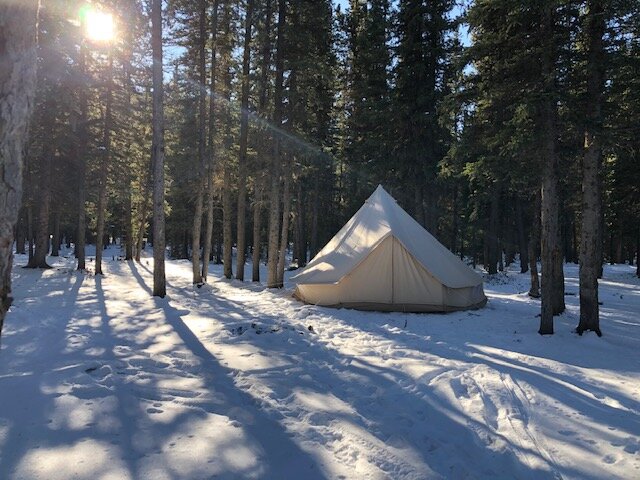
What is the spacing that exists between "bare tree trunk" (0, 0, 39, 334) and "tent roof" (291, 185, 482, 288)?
410 inches

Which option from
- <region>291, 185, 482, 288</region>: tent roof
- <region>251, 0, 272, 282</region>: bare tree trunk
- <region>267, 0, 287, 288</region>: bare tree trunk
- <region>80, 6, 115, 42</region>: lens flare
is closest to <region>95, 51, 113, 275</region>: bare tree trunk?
<region>80, 6, 115, 42</region>: lens flare

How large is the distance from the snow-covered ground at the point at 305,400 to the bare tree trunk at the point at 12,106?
2037 millimetres

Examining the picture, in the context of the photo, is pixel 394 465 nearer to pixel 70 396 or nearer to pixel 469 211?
pixel 70 396

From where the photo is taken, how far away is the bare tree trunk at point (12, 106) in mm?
2264

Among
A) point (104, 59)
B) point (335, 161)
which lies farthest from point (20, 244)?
point (335, 161)

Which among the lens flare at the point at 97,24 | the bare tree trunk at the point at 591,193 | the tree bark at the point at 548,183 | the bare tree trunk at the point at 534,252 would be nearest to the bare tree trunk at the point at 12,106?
the tree bark at the point at 548,183

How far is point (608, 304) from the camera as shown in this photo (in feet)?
49.8

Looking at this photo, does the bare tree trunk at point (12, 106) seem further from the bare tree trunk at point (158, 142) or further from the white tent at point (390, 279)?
the bare tree trunk at point (158, 142)

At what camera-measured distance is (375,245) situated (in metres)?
12.6

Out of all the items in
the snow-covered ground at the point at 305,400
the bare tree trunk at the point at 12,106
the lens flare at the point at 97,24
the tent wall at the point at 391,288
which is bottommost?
the snow-covered ground at the point at 305,400

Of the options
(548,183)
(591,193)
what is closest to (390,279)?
(548,183)

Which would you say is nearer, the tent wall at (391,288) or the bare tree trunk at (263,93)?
the tent wall at (391,288)

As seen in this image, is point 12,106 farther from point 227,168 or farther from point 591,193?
point 227,168

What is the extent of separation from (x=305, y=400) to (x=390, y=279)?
25.1 ft
